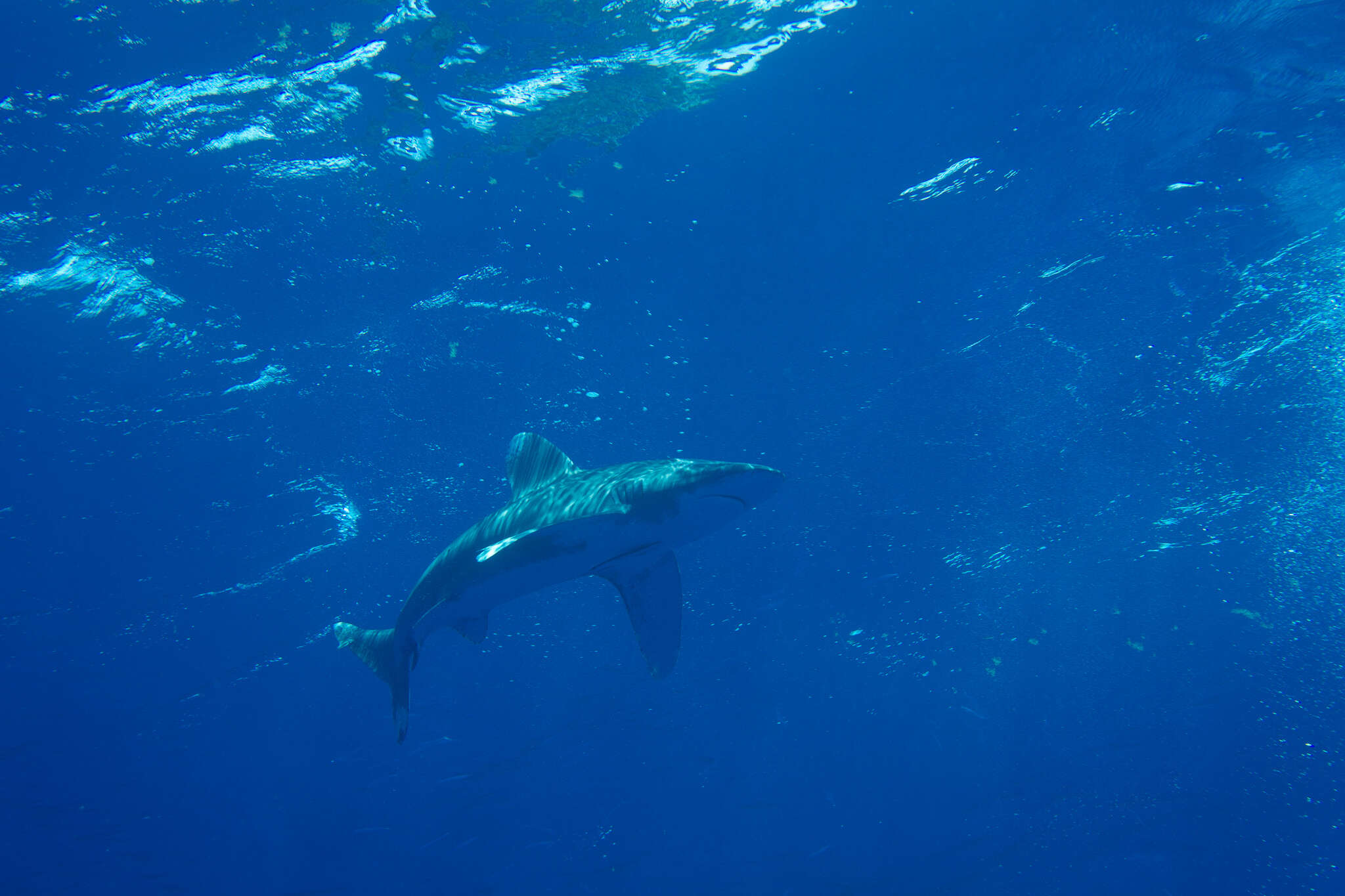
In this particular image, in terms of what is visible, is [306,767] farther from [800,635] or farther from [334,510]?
[800,635]

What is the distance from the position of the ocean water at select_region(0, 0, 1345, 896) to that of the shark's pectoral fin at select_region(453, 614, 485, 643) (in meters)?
4.88

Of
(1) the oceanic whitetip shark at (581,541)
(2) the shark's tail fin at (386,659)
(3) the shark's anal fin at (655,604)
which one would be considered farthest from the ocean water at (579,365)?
(3) the shark's anal fin at (655,604)

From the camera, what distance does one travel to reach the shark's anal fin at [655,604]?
236 inches

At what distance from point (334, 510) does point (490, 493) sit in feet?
9.76

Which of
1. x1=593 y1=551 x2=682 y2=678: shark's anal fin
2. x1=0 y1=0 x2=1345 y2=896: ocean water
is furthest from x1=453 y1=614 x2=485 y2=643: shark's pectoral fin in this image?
x1=0 y1=0 x2=1345 y2=896: ocean water

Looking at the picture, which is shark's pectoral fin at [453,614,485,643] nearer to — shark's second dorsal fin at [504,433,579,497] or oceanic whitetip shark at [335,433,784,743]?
oceanic whitetip shark at [335,433,784,743]

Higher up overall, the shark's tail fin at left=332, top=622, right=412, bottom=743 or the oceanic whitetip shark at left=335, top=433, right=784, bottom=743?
the oceanic whitetip shark at left=335, top=433, right=784, bottom=743

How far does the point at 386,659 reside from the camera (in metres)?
7.24

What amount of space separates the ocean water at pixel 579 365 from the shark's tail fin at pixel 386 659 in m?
4.01

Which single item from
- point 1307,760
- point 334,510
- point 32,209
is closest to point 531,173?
point 32,209

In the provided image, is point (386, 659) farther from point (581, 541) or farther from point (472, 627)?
point (581, 541)

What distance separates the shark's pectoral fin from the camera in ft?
21.6

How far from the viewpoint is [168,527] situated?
10.6 metres

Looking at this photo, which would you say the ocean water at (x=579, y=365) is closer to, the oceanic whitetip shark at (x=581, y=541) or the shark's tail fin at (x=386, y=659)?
the shark's tail fin at (x=386, y=659)
